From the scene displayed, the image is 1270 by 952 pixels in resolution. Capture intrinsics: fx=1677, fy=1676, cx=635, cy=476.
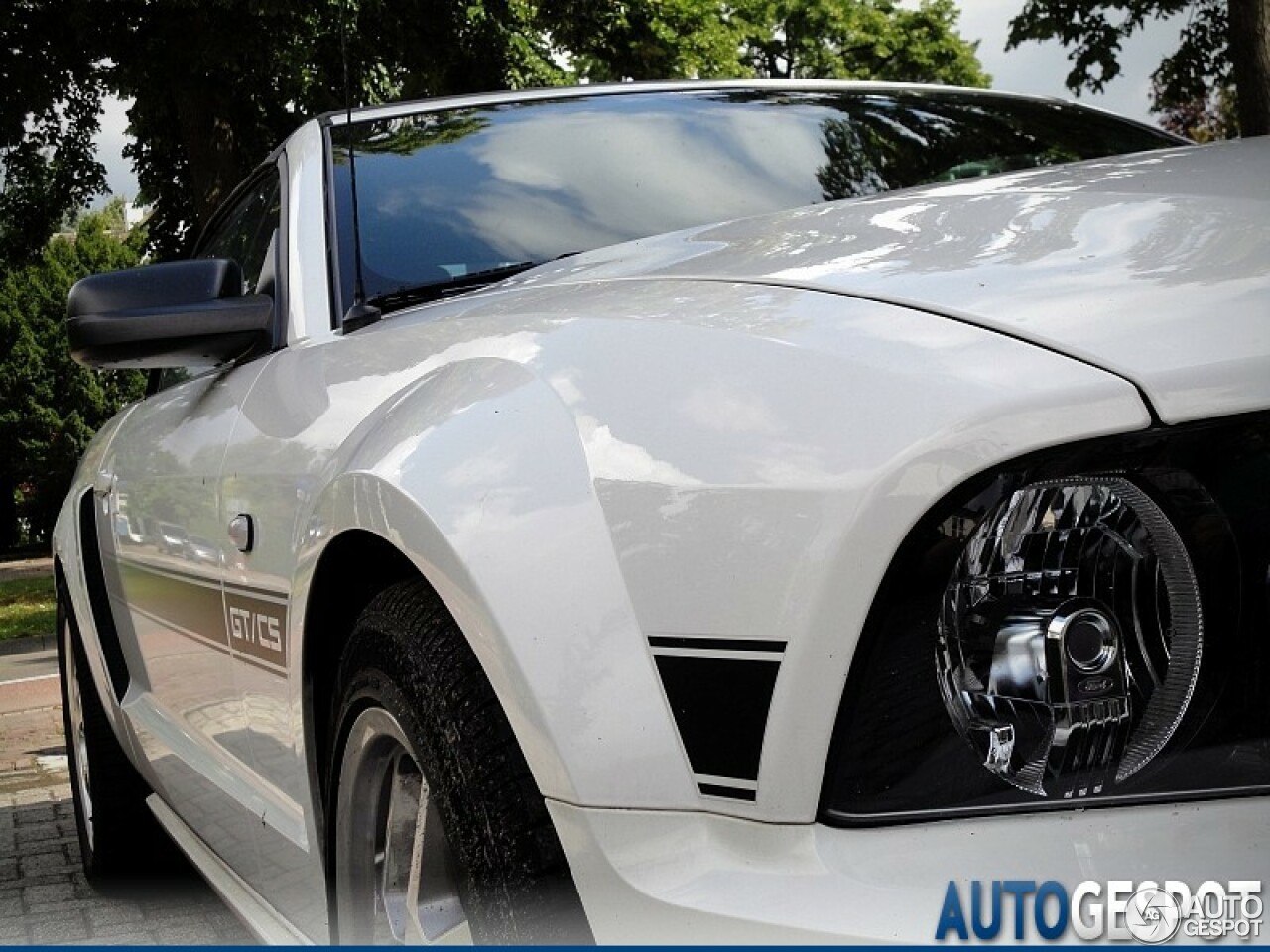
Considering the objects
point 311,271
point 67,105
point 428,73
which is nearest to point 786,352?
point 311,271

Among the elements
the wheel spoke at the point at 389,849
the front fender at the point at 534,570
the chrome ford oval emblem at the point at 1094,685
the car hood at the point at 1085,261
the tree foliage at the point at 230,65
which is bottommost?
the wheel spoke at the point at 389,849

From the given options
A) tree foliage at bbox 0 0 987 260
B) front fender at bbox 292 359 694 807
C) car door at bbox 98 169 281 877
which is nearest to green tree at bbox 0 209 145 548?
tree foliage at bbox 0 0 987 260

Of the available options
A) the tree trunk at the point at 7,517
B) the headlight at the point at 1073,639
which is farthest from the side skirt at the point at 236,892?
the tree trunk at the point at 7,517

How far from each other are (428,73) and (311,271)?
1518 centimetres

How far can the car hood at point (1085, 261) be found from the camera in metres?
1.53

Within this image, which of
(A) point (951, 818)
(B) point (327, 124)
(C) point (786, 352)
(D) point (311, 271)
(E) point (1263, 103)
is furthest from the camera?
(E) point (1263, 103)

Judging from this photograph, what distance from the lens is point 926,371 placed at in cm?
157

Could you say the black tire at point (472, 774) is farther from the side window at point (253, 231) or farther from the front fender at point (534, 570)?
the side window at point (253, 231)

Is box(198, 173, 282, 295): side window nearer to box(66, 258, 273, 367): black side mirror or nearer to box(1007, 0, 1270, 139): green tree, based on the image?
box(66, 258, 273, 367): black side mirror

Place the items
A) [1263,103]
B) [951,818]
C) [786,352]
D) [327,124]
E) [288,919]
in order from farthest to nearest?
1. [1263,103]
2. [327,124]
3. [288,919]
4. [786,352]
5. [951,818]

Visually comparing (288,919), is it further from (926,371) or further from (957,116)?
(957,116)

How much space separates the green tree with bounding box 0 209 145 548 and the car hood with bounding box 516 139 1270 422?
139ft

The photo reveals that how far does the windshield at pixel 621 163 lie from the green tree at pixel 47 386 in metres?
41.0

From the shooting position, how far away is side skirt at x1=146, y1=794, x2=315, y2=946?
2.62 metres
